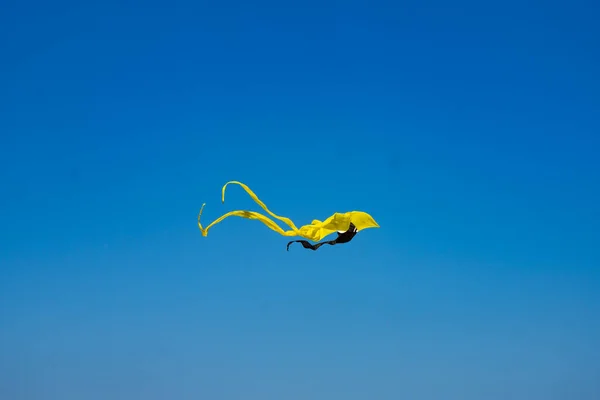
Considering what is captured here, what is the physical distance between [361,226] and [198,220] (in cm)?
789

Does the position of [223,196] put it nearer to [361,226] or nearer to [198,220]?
[198,220]

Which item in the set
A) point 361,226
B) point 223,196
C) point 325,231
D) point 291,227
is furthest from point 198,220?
point 361,226

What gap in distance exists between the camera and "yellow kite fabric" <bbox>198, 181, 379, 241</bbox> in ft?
82.1

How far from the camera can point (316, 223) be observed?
1060 inches

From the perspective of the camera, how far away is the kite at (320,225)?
2492 centimetres

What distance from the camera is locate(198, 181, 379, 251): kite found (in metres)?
24.9

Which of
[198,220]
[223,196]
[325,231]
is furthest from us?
[325,231]

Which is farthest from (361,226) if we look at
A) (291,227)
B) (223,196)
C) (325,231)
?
(223,196)

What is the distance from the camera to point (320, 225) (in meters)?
26.6

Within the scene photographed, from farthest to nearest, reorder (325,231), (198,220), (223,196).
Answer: (325,231)
(198,220)
(223,196)

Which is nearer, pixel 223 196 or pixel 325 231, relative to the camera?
pixel 223 196

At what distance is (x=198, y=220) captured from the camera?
24703 millimetres

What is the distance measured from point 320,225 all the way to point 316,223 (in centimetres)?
36

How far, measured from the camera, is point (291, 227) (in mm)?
25688
